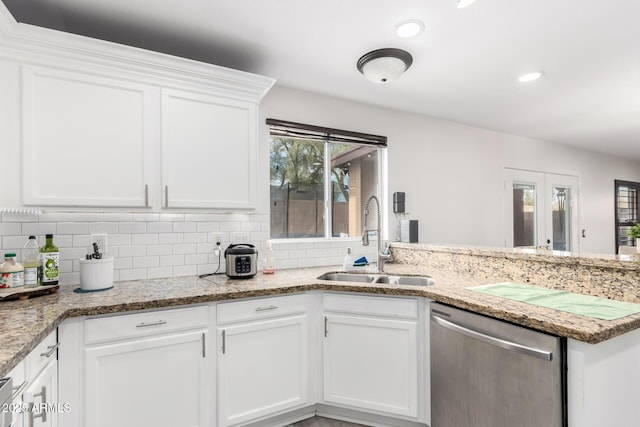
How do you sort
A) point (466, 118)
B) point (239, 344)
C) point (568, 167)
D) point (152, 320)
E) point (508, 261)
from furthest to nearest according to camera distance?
point (568, 167), point (466, 118), point (508, 261), point (239, 344), point (152, 320)

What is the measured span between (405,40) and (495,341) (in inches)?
69.9

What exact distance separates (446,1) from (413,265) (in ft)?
6.56

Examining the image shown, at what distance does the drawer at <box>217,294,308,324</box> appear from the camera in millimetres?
1826

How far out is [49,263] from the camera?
1785mm

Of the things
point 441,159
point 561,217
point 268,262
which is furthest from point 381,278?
point 561,217

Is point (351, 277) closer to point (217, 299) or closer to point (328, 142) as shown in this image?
point (217, 299)

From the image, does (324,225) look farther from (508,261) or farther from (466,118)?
(466,118)

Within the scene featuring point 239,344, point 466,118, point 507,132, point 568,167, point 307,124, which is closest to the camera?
point 239,344

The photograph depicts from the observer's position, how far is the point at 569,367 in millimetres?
1249

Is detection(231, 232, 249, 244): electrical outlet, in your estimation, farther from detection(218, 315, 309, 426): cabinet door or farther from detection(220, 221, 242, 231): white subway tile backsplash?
detection(218, 315, 309, 426): cabinet door

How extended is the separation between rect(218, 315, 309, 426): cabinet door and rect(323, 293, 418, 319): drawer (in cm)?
21

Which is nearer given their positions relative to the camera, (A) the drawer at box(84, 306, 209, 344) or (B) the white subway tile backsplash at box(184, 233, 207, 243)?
(A) the drawer at box(84, 306, 209, 344)

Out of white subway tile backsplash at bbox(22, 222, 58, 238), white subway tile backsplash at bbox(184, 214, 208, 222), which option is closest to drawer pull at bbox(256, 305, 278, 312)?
white subway tile backsplash at bbox(184, 214, 208, 222)

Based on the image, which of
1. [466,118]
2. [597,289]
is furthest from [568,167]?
[597,289]
